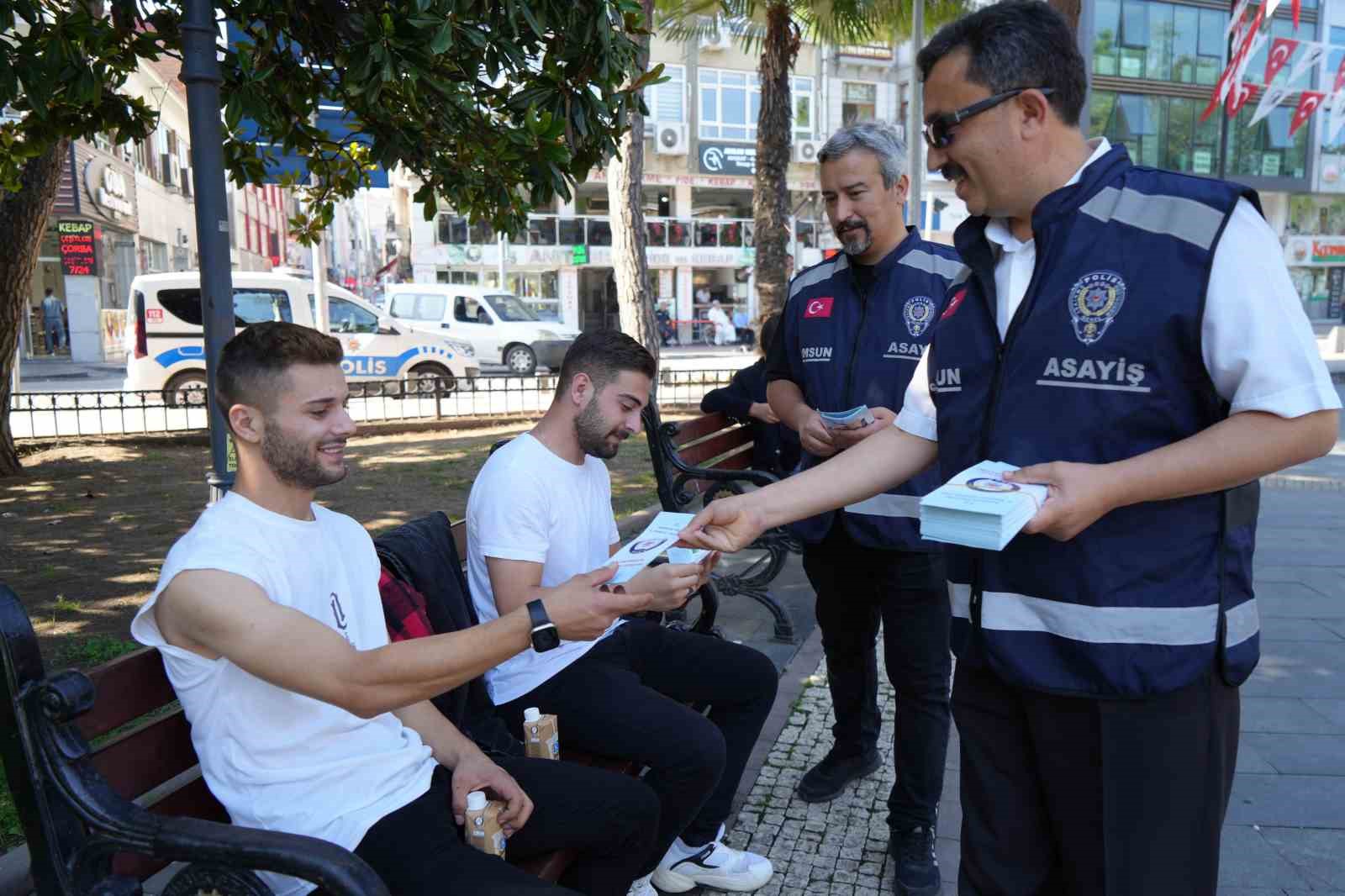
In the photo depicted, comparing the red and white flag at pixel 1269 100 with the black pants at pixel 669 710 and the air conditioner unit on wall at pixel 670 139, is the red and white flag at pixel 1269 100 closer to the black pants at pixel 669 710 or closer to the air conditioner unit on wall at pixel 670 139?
the black pants at pixel 669 710

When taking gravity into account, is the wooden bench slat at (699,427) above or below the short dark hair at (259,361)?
below

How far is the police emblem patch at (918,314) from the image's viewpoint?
3156 millimetres

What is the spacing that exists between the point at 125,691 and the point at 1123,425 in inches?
76.2

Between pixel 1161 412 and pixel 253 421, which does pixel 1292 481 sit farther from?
pixel 253 421

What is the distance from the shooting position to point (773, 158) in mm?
12719

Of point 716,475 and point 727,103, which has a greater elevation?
point 727,103

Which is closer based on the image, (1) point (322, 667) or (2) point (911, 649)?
(1) point (322, 667)

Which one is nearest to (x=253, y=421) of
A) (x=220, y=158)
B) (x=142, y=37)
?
(x=220, y=158)

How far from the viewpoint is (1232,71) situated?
14500 mm

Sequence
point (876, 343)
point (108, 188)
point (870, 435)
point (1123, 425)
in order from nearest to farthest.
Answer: point (1123, 425) → point (870, 435) → point (876, 343) → point (108, 188)

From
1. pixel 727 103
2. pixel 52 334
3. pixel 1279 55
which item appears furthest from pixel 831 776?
pixel 727 103

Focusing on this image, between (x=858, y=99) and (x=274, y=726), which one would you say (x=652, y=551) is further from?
(x=858, y=99)

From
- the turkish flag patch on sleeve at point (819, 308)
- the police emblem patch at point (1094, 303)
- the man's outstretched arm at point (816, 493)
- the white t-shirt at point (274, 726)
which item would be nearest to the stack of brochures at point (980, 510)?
the police emblem patch at point (1094, 303)

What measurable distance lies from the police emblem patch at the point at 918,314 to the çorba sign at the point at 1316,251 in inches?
1982
